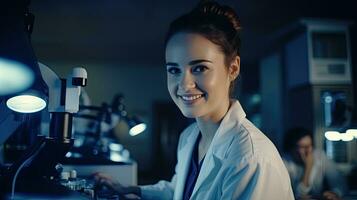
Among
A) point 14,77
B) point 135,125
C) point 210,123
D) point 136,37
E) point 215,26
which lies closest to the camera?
point 14,77

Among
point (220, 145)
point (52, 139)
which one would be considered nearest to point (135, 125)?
point (220, 145)

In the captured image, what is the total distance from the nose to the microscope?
244 mm

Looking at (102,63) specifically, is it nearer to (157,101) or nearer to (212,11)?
(157,101)

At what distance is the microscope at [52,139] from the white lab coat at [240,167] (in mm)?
338

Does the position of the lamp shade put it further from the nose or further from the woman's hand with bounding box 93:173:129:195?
the nose

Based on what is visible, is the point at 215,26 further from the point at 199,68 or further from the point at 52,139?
the point at 52,139

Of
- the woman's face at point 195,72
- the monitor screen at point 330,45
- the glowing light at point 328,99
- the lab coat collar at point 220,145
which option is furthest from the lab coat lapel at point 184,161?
the monitor screen at point 330,45

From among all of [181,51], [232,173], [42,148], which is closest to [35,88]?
[42,148]

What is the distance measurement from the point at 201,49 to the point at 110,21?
2724 mm

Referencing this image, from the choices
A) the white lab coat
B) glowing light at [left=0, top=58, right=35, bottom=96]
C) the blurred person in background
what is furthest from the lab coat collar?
the blurred person in background

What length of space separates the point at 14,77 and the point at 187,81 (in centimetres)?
38

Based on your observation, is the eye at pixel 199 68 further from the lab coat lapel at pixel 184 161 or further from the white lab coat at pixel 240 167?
the lab coat lapel at pixel 184 161

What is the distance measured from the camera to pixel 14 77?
24.9 inches

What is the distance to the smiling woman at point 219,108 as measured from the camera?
2.34 ft
